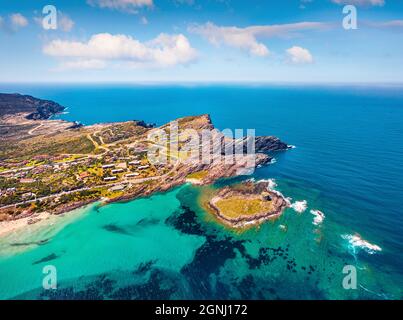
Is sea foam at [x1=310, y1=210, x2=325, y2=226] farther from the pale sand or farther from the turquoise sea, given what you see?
the pale sand

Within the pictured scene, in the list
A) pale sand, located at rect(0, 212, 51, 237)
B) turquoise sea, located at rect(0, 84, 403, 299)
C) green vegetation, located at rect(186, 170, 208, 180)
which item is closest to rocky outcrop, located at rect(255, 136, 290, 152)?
green vegetation, located at rect(186, 170, 208, 180)

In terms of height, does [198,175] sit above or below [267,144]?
below

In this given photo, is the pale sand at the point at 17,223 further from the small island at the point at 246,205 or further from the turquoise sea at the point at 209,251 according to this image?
the small island at the point at 246,205

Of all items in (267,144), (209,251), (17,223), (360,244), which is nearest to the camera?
(209,251)

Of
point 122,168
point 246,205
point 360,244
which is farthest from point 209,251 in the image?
point 122,168

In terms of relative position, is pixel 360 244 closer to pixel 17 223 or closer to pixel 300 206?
pixel 300 206
